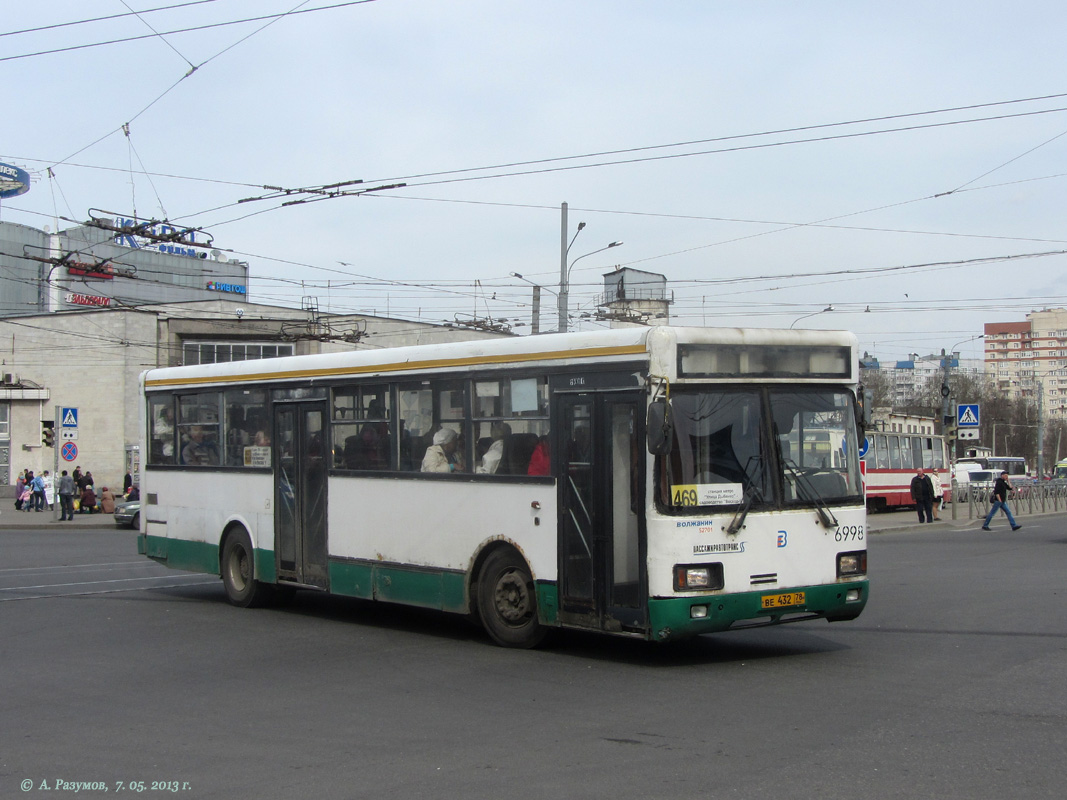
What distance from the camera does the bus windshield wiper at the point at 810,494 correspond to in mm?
9422

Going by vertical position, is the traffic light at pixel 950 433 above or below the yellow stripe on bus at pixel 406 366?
below

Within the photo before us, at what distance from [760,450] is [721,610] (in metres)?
1.34

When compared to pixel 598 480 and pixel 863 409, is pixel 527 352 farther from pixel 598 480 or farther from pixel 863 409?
pixel 863 409

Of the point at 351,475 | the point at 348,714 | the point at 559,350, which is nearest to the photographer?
the point at 348,714

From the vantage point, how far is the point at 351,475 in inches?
478

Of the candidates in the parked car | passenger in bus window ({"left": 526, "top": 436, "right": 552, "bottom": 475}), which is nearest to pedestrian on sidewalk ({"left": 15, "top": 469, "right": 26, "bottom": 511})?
the parked car

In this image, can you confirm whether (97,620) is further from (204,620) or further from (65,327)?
(65,327)

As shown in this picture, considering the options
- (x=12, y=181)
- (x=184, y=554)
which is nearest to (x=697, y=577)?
(x=184, y=554)

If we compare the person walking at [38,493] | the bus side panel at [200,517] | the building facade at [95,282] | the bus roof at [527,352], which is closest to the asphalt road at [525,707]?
the bus side panel at [200,517]

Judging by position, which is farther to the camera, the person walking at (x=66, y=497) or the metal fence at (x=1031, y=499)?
the metal fence at (x=1031, y=499)

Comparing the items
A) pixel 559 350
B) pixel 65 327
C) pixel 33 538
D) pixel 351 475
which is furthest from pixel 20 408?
pixel 559 350

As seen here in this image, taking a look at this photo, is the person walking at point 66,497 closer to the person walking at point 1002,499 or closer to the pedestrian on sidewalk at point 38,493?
the pedestrian on sidewalk at point 38,493

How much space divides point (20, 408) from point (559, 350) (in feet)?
153

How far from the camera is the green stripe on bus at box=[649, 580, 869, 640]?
28.7 ft
